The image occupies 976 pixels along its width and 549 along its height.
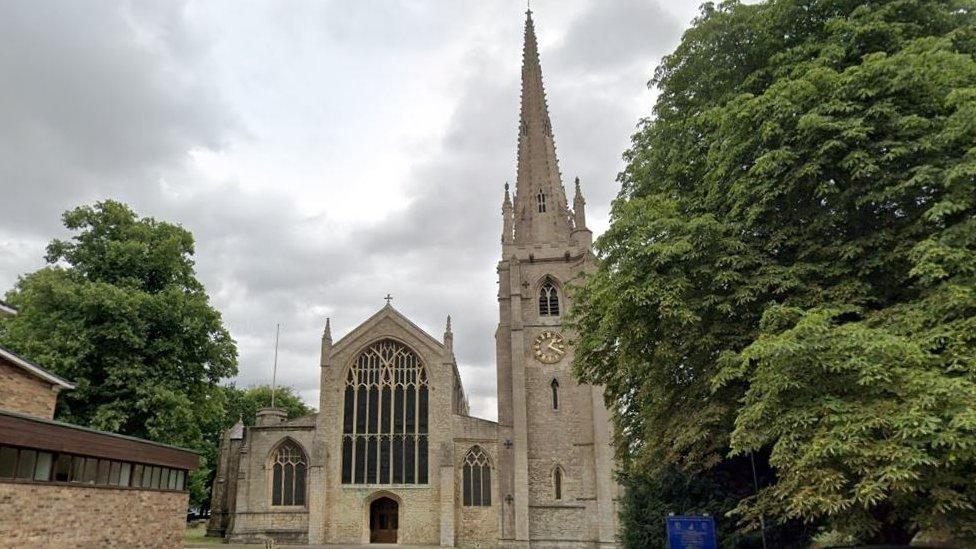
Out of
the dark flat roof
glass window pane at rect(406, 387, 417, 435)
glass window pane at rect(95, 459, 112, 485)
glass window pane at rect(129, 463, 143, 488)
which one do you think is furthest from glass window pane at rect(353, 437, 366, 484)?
glass window pane at rect(95, 459, 112, 485)

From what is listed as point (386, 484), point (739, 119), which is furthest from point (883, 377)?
point (386, 484)

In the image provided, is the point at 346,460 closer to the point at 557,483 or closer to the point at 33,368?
the point at 557,483

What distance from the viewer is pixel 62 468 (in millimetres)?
15633

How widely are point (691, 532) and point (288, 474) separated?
25.7m

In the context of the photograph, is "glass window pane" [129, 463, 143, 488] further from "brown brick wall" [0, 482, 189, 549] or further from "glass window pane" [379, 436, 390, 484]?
"glass window pane" [379, 436, 390, 484]

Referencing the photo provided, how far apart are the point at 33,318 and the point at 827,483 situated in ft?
81.6

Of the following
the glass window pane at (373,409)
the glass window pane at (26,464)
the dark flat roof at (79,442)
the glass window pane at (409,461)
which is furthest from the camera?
the glass window pane at (373,409)

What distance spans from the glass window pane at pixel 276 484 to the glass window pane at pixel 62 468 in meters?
17.3

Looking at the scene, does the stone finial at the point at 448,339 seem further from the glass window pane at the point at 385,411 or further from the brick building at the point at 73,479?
the brick building at the point at 73,479

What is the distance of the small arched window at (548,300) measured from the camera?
116 ft

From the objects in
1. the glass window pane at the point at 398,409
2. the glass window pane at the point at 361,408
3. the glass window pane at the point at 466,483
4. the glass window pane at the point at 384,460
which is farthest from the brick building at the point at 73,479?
the glass window pane at the point at 466,483

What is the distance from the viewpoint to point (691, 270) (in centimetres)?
1129

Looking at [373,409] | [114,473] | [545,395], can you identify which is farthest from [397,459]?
[114,473]

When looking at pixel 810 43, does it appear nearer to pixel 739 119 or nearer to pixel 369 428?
pixel 739 119
